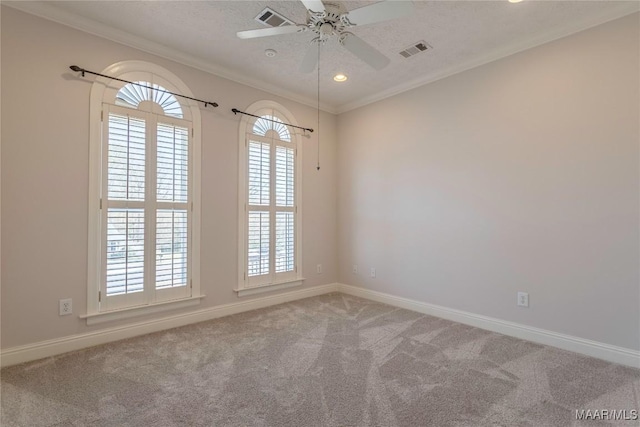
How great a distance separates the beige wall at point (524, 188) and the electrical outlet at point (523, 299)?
5 centimetres

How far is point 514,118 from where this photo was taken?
3135 millimetres

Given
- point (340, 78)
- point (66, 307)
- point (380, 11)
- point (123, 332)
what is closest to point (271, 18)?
point (380, 11)

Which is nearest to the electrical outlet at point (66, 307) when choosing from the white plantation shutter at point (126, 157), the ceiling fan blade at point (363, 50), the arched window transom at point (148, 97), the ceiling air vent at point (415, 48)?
the white plantation shutter at point (126, 157)

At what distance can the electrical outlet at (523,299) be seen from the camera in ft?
9.99

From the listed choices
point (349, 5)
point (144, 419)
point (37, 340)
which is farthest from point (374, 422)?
point (349, 5)

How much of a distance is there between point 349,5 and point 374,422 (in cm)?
293

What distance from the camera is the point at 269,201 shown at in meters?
4.08

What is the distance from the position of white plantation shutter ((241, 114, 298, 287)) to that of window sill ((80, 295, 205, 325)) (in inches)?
→ 28.2

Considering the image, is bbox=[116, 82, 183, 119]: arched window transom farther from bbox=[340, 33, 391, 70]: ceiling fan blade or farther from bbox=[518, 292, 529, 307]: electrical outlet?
bbox=[518, 292, 529, 307]: electrical outlet

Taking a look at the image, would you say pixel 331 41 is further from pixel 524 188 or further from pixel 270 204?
pixel 524 188

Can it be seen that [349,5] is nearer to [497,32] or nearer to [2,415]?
[497,32]

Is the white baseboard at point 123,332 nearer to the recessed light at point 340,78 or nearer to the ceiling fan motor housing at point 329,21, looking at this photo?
the recessed light at point 340,78

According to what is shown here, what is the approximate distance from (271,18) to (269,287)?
298 centimetres

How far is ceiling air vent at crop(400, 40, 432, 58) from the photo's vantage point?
10.1ft
